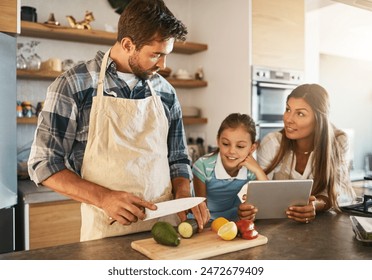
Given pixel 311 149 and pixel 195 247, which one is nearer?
pixel 195 247

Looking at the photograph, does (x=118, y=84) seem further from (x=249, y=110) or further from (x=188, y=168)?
(x=249, y=110)

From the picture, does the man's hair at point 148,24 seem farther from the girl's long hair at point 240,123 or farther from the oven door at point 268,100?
the oven door at point 268,100

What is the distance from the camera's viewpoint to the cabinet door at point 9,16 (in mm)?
1705

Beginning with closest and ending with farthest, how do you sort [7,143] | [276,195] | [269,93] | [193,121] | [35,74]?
[276,195], [7,143], [35,74], [269,93], [193,121]

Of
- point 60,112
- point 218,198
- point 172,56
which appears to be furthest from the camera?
point 172,56

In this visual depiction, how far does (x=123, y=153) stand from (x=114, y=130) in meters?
0.07

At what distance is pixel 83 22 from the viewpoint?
225 cm

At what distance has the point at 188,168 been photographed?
1.26m

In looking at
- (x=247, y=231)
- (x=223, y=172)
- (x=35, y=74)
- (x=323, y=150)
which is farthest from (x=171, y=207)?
(x=35, y=74)

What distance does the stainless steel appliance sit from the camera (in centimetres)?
243

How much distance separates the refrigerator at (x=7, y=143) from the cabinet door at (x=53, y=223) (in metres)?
0.11

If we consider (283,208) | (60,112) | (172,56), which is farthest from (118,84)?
(172,56)

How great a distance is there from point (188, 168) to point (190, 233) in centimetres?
35

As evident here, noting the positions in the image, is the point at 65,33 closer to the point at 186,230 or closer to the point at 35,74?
the point at 35,74
